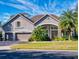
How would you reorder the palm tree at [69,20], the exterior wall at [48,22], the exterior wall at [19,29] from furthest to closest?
the exterior wall at [48,22], the exterior wall at [19,29], the palm tree at [69,20]

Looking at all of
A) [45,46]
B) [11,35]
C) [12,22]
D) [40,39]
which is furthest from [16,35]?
[45,46]

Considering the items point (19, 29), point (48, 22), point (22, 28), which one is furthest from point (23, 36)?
point (48, 22)

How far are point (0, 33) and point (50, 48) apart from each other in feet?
13.7

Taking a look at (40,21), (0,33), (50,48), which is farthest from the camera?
(40,21)

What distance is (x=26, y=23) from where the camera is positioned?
1531 cm

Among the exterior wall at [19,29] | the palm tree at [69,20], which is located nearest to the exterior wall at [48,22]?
the palm tree at [69,20]

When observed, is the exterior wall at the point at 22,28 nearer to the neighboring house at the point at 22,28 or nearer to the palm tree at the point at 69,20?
the neighboring house at the point at 22,28

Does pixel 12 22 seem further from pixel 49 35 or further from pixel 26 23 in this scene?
pixel 49 35

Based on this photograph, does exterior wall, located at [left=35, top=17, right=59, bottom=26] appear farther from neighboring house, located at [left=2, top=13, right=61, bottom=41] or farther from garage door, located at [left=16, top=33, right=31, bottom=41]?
garage door, located at [left=16, top=33, right=31, bottom=41]

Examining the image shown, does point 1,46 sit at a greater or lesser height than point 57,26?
lesser

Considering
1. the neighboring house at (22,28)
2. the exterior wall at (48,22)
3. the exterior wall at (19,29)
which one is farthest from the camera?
the exterior wall at (48,22)

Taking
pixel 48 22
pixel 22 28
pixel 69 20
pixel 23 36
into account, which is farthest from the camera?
pixel 48 22

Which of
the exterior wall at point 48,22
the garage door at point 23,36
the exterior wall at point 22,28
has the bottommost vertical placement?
the garage door at point 23,36

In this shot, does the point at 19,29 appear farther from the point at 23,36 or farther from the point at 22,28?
the point at 22,28
